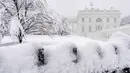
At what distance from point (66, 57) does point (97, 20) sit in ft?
117

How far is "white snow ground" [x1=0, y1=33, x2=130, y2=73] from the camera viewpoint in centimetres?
288

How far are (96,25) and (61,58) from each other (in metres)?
35.6

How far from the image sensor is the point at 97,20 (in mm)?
37719

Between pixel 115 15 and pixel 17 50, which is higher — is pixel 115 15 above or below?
above

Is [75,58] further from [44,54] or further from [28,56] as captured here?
[28,56]

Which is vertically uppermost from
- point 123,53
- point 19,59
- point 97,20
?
point 97,20

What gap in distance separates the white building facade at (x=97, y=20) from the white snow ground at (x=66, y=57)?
33.5m

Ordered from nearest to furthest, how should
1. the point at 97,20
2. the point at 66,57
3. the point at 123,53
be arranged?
the point at 66,57
the point at 123,53
the point at 97,20

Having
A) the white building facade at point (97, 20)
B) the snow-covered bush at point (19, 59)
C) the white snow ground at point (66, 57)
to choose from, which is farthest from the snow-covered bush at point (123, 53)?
the white building facade at point (97, 20)

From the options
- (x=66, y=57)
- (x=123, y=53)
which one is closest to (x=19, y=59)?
(x=66, y=57)

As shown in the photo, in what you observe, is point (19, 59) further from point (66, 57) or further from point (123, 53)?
point (123, 53)

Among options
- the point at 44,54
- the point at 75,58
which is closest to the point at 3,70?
the point at 44,54

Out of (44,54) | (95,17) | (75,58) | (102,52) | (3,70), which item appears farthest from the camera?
(95,17)

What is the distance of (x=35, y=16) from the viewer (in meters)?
6.57
